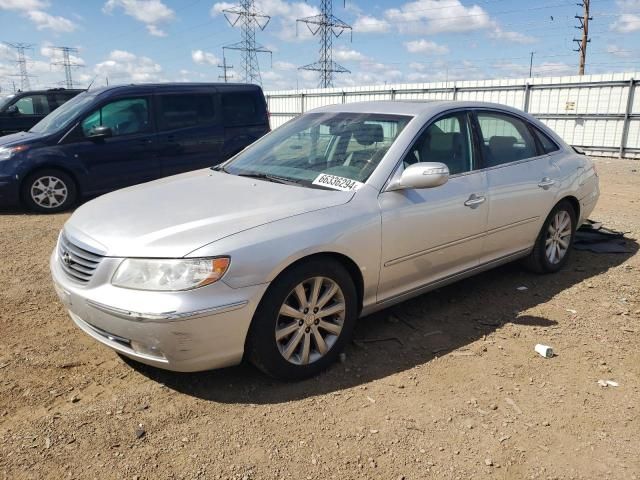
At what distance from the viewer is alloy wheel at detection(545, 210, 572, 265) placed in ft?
16.0

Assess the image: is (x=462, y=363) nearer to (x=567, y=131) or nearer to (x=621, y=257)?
(x=621, y=257)

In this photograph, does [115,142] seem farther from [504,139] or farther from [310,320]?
[310,320]

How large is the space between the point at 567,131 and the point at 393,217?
14.9 meters

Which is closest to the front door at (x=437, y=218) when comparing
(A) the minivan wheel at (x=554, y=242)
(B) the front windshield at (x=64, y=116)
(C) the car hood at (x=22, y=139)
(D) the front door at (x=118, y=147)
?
(A) the minivan wheel at (x=554, y=242)

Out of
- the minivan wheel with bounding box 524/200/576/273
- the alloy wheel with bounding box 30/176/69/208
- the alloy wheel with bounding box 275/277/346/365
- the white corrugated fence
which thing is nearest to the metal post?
the white corrugated fence

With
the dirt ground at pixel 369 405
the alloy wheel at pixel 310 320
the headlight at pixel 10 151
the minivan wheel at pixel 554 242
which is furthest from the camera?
the headlight at pixel 10 151

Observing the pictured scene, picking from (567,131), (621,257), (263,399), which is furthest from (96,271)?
(567,131)

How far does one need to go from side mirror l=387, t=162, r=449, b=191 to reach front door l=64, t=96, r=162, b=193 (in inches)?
230

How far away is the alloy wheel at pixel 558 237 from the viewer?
4.87 m

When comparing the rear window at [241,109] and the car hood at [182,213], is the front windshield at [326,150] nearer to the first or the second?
the car hood at [182,213]

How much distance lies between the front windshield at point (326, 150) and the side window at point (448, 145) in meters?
0.18

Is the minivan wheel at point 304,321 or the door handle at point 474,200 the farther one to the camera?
the door handle at point 474,200

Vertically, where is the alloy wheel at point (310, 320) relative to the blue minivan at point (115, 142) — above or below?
below

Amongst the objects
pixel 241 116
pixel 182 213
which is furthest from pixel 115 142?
pixel 182 213
